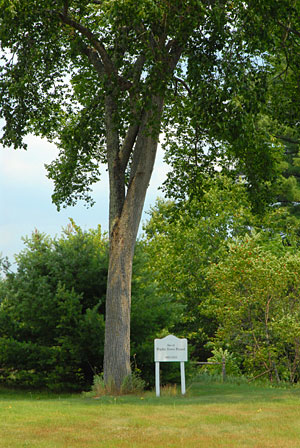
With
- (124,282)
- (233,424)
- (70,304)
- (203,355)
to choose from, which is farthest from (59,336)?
(203,355)

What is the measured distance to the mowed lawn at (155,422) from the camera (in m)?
7.39

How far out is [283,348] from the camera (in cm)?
1992

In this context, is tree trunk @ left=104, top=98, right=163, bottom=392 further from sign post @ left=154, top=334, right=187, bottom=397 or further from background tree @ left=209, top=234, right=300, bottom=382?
background tree @ left=209, top=234, right=300, bottom=382

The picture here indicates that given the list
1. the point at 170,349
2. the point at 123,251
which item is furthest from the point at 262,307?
the point at 123,251

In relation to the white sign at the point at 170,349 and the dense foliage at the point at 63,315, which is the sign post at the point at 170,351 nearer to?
the white sign at the point at 170,349

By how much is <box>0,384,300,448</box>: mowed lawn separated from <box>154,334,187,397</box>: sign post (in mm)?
877

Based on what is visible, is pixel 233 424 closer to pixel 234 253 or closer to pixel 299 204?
pixel 234 253

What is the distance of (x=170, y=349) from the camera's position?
13203 mm

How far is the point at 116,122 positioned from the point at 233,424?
849cm

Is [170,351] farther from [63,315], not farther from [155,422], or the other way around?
[155,422]

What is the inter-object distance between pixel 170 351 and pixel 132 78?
7.12m

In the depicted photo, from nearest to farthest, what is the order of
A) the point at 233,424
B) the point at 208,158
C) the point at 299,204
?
1. the point at 233,424
2. the point at 208,158
3. the point at 299,204

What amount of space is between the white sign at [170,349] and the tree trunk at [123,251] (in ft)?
3.00

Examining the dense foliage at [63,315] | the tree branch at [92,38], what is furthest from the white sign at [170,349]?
the tree branch at [92,38]
